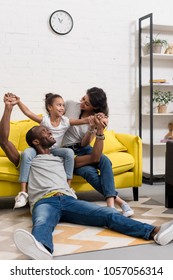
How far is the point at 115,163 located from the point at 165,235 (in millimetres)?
1346

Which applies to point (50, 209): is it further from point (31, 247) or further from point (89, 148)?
point (89, 148)

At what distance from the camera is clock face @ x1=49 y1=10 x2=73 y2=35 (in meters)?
5.15

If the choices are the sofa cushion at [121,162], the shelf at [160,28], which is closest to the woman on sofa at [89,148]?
the sofa cushion at [121,162]

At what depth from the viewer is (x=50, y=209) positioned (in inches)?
119

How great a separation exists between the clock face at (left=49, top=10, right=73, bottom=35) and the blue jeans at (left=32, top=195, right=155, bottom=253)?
100 inches

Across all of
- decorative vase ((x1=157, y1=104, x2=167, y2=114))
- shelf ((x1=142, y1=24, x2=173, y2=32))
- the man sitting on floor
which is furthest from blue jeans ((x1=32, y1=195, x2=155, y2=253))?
shelf ((x1=142, y1=24, x2=173, y2=32))

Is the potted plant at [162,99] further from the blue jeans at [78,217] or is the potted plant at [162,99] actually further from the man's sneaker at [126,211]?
the blue jeans at [78,217]

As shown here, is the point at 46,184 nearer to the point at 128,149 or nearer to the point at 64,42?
the point at 128,149

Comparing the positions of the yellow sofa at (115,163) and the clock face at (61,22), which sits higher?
the clock face at (61,22)

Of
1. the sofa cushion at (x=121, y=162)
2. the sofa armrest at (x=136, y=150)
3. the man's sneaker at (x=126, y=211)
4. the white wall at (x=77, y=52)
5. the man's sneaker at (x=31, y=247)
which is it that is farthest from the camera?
the white wall at (x=77, y=52)

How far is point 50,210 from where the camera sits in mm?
3014

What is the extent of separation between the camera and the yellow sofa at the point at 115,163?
374 cm

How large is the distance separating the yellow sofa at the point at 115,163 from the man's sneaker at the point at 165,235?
4.15ft
